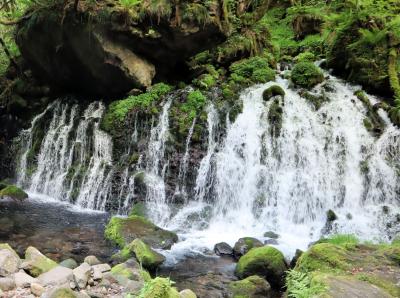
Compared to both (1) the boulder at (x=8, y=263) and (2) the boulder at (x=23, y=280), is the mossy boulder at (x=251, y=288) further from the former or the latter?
(1) the boulder at (x=8, y=263)

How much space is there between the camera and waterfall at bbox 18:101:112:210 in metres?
13.7

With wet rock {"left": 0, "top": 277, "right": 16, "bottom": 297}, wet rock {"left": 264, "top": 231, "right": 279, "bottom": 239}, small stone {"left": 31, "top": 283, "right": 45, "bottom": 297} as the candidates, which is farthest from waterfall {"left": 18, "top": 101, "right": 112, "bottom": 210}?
small stone {"left": 31, "top": 283, "right": 45, "bottom": 297}

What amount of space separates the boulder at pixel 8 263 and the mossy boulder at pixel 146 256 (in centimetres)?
228

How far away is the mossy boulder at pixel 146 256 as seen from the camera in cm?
835

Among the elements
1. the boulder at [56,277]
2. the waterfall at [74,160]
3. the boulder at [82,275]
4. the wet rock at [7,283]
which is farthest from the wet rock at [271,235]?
the wet rock at [7,283]

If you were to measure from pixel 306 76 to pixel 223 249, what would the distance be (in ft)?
25.9

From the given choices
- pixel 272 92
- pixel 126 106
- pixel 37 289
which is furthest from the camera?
pixel 126 106

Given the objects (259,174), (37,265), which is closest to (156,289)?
(37,265)

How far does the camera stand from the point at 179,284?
8.02m

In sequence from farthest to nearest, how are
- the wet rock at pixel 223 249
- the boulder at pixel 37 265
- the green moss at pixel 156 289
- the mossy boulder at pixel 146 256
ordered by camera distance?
the wet rock at pixel 223 249 → the mossy boulder at pixel 146 256 → the boulder at pixel 37 265 → the green moss at pixel 156 289

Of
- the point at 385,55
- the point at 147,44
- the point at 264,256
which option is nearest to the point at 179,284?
the point at 264,256

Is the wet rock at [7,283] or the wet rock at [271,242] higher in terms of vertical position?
the wet rock at [271,242]

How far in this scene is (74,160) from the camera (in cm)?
1480

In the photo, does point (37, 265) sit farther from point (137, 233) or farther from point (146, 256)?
point (137, 233)
